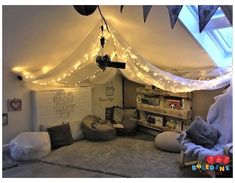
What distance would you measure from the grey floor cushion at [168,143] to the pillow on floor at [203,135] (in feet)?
3.00

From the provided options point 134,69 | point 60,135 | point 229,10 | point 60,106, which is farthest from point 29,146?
point 229,10

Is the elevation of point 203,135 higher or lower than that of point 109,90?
lower

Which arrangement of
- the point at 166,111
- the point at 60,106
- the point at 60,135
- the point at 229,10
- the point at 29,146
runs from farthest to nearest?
1. the point at 166,111
2. the point at 60,106
3. the point at 60,135
4. the point at 29,146
5. the point at 229,10

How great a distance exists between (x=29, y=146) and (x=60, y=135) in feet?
2.90

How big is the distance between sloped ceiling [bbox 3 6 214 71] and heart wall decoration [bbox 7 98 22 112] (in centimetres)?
64

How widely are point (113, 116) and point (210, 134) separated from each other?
10.2ft

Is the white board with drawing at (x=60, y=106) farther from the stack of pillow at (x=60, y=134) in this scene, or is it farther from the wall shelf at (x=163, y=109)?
the wall shelf at (x=163, y=109)

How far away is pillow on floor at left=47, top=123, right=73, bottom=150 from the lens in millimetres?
5078

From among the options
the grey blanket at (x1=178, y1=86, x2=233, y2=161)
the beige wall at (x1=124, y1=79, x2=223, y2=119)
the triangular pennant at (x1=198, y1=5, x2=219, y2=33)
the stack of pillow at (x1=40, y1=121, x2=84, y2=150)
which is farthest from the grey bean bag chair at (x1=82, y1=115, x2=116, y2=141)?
the triangular pennant at (x1=198, y1=5, x2=219, y2=33)

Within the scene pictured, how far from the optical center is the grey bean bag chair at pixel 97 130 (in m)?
5.55

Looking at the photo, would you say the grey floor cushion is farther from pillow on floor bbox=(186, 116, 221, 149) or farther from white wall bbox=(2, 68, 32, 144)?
white wall bbox=(2, 68, 32, 144)

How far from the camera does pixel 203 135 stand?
3805mm

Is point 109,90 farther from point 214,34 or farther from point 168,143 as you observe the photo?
point 214,34

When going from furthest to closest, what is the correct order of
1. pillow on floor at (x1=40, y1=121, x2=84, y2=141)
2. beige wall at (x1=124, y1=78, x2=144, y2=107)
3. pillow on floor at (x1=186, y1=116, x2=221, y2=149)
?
beige wall at (x1=124, y1=78, x2=144, y2=107) < pillow on floor at (x1=40, y1=121, x2=84, y2=141) < pillow on floor at (x1=186, y1=116, x2=221, y2=149)
